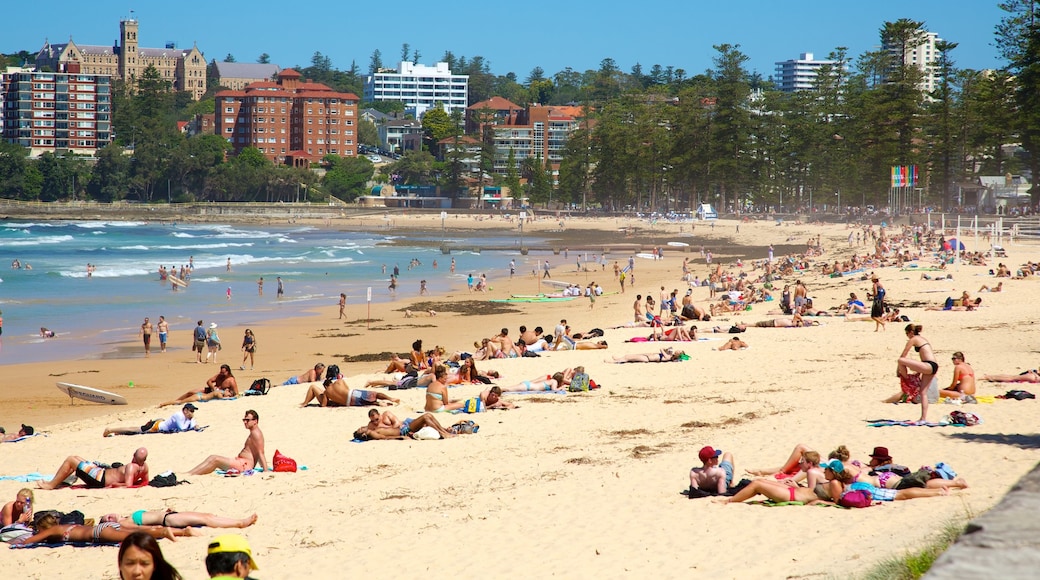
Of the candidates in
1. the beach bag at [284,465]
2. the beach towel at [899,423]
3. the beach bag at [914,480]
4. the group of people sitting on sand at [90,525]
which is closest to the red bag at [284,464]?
the beach bag at [284,465]

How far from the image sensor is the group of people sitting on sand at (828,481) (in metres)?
6.89

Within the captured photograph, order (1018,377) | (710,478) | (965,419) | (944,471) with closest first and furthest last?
(944,471) → (710,478) → (965,419) → (1018,377)

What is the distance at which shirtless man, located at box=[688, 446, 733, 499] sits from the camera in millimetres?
7391

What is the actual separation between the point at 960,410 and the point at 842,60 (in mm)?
64087

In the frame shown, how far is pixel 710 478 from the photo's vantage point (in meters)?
7.40

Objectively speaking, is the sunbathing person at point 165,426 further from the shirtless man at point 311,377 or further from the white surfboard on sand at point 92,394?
the white surfboard on sand at point 92,394

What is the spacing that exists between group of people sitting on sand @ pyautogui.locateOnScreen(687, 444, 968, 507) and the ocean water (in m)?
15.8

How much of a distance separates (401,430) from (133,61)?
7321 inches

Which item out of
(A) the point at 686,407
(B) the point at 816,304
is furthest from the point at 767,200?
(A) the point at 686,407

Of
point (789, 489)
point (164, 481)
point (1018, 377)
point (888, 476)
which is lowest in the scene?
point (164, 481)

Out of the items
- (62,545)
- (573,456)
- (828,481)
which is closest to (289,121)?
(573,456)

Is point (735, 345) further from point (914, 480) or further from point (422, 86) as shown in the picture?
point (422, 86)

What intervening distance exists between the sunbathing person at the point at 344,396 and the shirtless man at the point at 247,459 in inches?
124

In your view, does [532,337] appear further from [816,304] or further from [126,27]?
[126,27]
